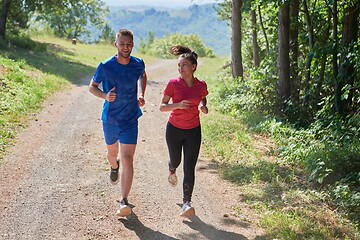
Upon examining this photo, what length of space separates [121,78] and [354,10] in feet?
19.2

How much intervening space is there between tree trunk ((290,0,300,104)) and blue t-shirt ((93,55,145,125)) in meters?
6.81

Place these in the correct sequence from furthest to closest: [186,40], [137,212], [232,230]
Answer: [186,40] < [137,212] < [232,230]

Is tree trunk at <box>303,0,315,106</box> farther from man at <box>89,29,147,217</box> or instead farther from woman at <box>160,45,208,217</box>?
man at <box>89,29,147,217</box>

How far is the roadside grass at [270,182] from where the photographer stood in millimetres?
5203

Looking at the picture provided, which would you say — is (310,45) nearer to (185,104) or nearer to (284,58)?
(284,58)

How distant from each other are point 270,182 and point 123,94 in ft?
10.5

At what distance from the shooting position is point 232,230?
5.18 meters

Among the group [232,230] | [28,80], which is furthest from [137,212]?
[28,80]

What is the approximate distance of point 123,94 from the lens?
507 centimetres

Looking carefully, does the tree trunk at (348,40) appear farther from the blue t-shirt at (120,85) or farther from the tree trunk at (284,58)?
the blue t-shirt at (120,85)

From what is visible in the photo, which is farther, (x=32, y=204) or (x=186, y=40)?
(x=186, y=40)

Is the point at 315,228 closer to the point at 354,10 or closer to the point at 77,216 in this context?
the point at 77,216

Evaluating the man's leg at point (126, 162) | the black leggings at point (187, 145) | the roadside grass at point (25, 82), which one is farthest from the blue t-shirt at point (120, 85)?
the roadside grass at point (25, 82)

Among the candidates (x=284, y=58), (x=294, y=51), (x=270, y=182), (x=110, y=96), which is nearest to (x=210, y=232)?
(x=110, y=96)
